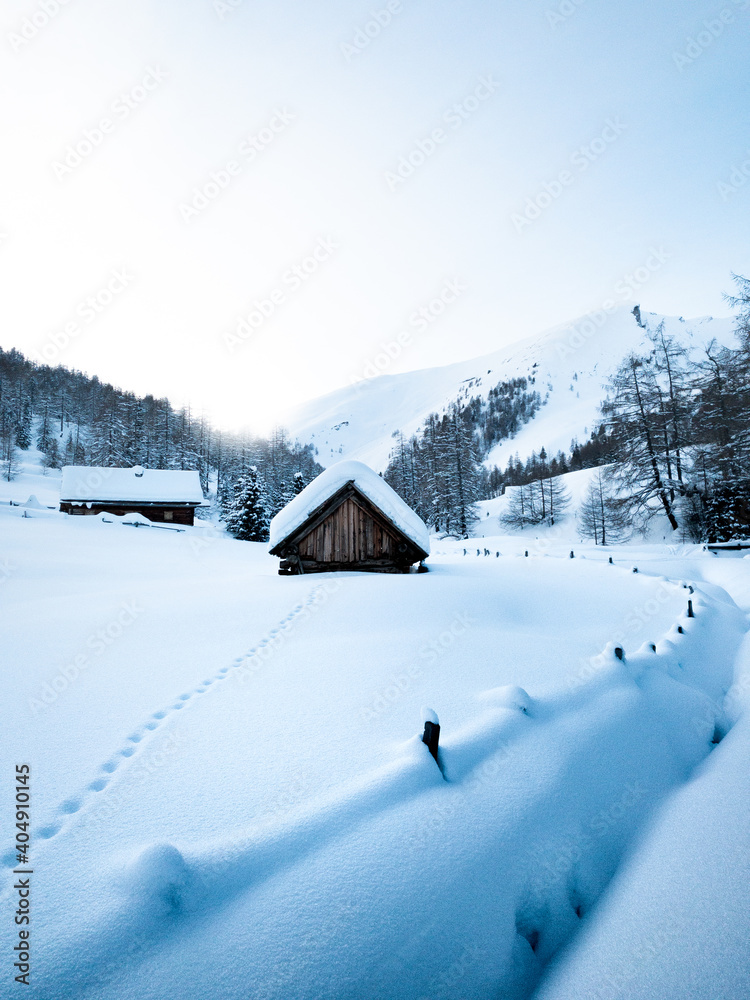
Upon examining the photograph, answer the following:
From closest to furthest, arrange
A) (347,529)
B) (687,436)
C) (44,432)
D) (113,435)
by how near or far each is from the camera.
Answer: (347,529)
(687,436)
(113,435)
(44,432)

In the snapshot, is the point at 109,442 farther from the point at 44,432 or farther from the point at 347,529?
the point at 347,529

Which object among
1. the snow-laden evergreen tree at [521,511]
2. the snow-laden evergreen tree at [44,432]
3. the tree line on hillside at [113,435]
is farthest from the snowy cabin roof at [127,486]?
the snow-laden evergreen tree at [44,432]

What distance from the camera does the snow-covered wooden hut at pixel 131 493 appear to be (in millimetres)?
33031

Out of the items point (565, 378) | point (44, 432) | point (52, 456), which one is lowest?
point (52, 456)

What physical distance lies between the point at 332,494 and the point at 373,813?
8837 mm

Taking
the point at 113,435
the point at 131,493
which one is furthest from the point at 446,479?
the point at 113,435

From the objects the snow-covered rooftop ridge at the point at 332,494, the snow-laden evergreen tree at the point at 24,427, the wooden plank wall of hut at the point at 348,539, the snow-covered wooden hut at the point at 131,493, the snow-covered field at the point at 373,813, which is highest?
the snow-laden evergreen tree at the point at 24,427

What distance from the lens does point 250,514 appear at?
3697cm

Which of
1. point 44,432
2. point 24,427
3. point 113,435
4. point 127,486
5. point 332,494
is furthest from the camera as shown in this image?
point 44,432

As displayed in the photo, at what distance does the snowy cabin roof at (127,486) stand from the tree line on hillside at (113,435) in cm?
512

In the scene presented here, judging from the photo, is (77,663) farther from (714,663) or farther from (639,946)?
(714,663)

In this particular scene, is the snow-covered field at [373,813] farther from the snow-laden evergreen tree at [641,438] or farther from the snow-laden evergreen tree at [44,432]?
the snow-laden evergreen tree at [44,432]

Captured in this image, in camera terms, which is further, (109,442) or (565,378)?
(565,378)

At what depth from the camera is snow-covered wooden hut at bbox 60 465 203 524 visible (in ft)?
108
